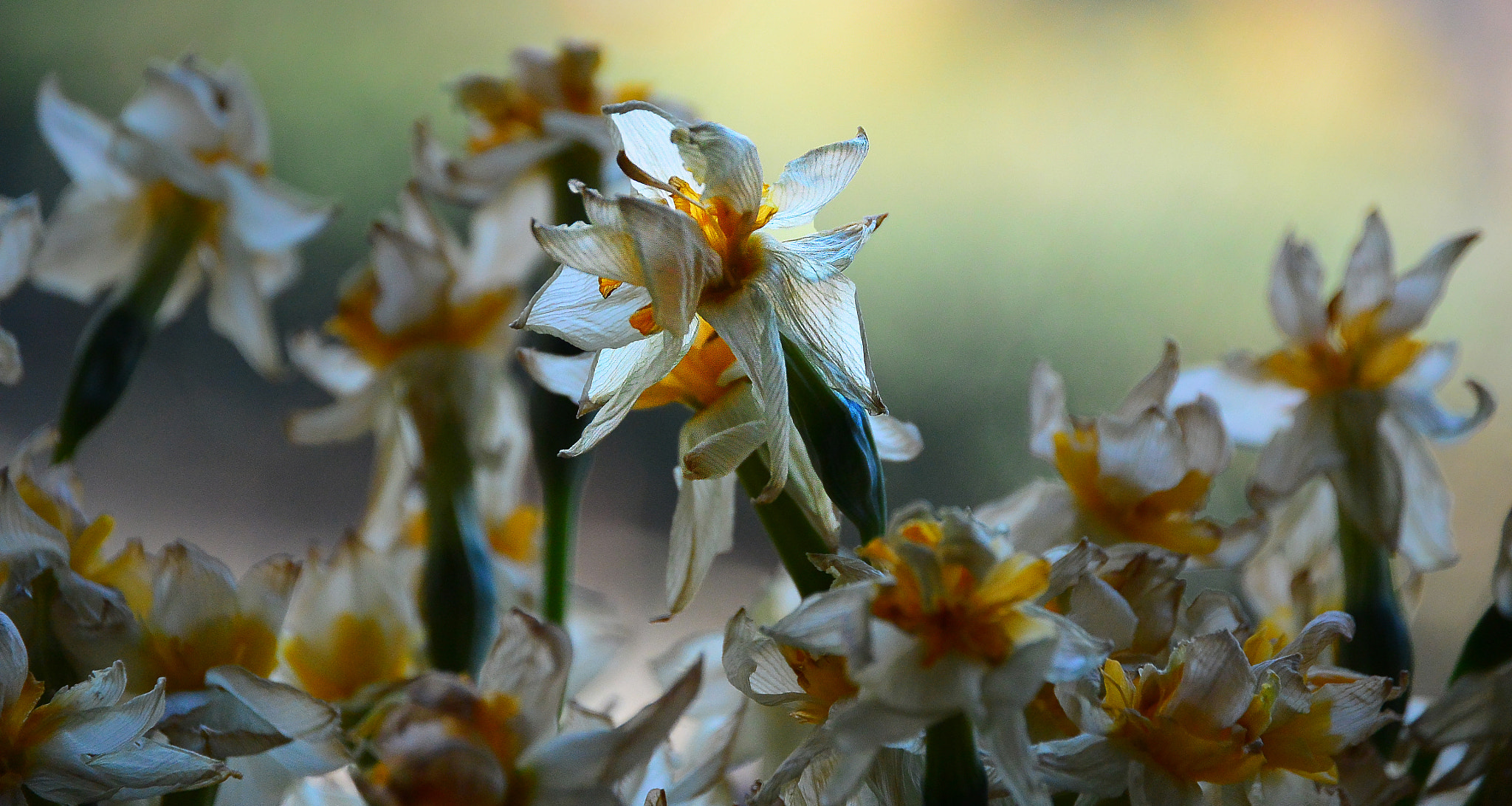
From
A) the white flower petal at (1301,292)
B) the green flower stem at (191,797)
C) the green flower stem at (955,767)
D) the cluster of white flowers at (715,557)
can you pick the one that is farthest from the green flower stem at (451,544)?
the white flower petal at (1301,292)

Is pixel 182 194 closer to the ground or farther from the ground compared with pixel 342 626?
farther from the ground

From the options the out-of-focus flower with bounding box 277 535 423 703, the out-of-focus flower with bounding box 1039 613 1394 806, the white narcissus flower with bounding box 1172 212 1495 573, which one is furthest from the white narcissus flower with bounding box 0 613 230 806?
the white narcissus flower with bounding box 1172 212 1495 573

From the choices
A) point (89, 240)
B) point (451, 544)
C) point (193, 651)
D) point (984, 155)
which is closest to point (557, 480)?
point (451, 544)

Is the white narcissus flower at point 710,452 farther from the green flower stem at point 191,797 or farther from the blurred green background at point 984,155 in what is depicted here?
the blurred green background at point 984,155

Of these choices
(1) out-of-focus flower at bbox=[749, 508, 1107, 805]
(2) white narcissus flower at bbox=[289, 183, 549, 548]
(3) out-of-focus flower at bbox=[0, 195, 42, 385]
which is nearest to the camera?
(1) out-of-focus flower at bbox=[749, 508, 1107, 805]

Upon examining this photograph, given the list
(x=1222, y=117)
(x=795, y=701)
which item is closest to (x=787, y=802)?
(x=795, y=701)

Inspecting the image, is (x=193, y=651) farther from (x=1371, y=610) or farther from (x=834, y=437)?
(x=1371, y=610)

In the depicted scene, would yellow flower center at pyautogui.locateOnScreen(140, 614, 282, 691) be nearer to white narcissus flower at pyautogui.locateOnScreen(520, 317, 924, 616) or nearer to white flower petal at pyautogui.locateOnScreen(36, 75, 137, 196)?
white narcissus flower at pyautogui.locateOnScreen(520, 317, 924, 616)
